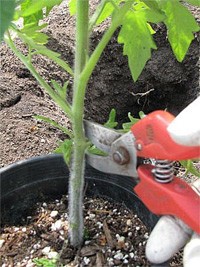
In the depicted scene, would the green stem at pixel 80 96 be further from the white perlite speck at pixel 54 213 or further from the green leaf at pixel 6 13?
the green leaf at pixel 6 13

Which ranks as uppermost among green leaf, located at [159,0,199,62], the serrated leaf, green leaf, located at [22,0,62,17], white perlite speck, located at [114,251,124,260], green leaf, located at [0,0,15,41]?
green leaf, located at [0,0,15,41]

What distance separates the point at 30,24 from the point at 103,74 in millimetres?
1008

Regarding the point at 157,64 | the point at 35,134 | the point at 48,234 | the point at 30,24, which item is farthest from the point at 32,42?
the point at 157,64

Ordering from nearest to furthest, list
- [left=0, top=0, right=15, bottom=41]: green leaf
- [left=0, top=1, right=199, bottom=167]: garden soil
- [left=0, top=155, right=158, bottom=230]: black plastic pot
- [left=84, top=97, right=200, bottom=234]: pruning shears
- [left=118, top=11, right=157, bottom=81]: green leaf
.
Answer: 1. [left=0, top=0, right=15, bottom=41]: green leaf
2. [left=84, top=97, right=200, bottom=234]: pruning shears
3. [left=118, top=11, right=157, bottom=81]: green leaf
4. [left=0, top=155, right=158, bottom=230]: black plastic pot
5. [left=0, top=1, right=199, bottom=167]: garden soil

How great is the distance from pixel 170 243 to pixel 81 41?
40cm

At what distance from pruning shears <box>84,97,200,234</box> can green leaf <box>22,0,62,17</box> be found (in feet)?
0.78

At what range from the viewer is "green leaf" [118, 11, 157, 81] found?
1.05 meters

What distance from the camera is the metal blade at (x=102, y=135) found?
958 millimetres

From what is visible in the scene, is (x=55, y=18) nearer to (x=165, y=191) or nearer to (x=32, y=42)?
(x=32, y=42)

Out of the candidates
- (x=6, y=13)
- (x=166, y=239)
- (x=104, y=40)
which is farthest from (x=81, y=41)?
(x=166, y=239)

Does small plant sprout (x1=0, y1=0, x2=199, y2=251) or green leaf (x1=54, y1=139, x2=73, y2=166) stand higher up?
small plant sprout (x1=0, y1=0, x2=199, y2=251)

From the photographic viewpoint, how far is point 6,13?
2.24 ft

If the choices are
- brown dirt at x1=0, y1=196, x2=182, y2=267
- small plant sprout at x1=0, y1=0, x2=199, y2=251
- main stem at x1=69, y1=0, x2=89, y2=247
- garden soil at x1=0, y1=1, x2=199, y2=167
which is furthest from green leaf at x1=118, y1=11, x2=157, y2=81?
garden soil at x1=0, y1=1, x2=199, y2=167

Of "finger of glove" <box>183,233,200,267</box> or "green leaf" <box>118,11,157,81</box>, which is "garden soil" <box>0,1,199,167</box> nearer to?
"green leaf" <box>118,11,157,81</box>
